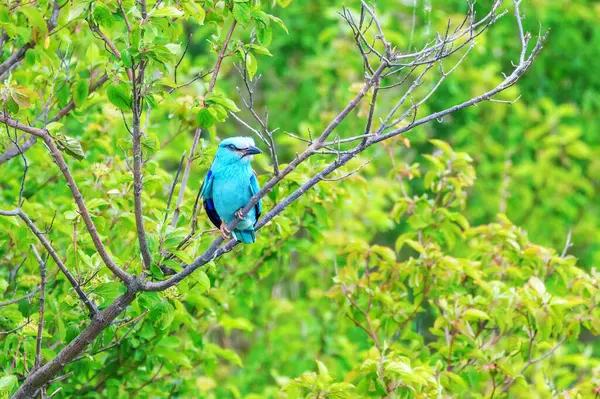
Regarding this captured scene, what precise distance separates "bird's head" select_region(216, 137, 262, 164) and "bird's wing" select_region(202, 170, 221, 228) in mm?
137

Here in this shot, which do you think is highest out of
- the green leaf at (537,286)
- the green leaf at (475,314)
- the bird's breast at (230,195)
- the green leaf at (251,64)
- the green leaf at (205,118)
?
the green leaf at (251,64)

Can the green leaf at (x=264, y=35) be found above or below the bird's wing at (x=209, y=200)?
above

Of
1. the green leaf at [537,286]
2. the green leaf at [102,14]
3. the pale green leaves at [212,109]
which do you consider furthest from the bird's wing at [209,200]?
the green leaf at [537,286]

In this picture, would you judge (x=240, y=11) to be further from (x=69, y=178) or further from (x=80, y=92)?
(x=69, y=178)

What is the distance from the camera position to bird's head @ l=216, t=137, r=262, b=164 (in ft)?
15.9

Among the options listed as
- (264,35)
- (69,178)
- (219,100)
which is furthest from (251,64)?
(69,178)

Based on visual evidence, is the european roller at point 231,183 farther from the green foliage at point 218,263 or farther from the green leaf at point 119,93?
the green leaf at point 119,93

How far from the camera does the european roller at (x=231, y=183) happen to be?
4863 mm

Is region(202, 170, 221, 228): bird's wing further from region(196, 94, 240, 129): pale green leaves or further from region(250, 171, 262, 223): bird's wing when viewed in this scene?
region(196, 94, 240, 129): pale green leaves

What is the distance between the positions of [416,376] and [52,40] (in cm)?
260

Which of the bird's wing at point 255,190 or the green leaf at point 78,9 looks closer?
the green leaf at point 78,9

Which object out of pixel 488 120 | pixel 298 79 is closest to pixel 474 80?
pixel 488 120

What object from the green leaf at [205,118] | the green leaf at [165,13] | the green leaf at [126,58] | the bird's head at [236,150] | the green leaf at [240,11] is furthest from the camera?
the bird's head at [236,150]

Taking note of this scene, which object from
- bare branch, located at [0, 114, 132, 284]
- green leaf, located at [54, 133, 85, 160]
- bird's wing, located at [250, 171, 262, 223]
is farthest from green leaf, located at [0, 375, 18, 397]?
bird's wing, located at [250, 171, 262, 223]
